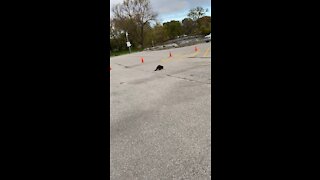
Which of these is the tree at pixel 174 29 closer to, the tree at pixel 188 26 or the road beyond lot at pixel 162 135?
the tree at pixel 188 26

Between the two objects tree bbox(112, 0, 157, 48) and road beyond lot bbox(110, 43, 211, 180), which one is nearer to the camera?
road beyond lot bbox(110, 43, 211, 180)

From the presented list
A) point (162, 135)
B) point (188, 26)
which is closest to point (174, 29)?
point (188, 26)

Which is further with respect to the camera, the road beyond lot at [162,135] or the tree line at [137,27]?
the tree line at [137,27]

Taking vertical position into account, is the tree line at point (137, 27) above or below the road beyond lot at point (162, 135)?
above

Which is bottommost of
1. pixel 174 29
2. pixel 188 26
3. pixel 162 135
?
pixel 162 135

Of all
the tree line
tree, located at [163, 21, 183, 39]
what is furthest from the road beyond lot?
tree, located at [163, 21, 183, 39]

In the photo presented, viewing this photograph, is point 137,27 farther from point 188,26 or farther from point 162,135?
point 162,135

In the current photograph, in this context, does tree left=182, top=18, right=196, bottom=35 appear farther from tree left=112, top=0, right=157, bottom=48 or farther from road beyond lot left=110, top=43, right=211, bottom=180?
road beyond lot left=110, top=43, right=211, bottom=180

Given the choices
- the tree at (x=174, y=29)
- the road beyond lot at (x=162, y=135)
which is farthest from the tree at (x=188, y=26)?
the road beyond lot at (x=162, y=135)

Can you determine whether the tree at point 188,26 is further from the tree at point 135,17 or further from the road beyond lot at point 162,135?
the road beyond lot at point 162,135
